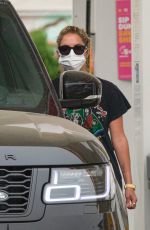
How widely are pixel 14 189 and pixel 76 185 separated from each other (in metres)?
0.26

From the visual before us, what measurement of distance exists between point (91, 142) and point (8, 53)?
117cm

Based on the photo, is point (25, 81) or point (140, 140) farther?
point (140, 140)

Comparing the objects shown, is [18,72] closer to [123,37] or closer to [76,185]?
[76,185]

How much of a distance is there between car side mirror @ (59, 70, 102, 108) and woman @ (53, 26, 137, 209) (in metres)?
0.74

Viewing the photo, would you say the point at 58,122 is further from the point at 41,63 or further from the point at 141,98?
the point at 141,98

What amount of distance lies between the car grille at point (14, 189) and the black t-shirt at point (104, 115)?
6.11 feet

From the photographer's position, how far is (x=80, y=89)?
14.9ft

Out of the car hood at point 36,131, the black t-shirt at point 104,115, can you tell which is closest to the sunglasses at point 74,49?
the black t-shirt at point 104,115

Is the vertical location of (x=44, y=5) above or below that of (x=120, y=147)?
below

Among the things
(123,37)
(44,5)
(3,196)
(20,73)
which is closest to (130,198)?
(20,73)

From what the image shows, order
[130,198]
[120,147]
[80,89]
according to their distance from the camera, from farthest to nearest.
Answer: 1. [120,147]
2. [130,198]
3. [80,89]

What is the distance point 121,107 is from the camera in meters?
5.41

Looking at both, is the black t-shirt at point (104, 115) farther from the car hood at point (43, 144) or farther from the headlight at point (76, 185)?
the headlight at point (76, 185)

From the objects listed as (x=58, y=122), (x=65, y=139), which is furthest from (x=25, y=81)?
(x=65, y=139)
